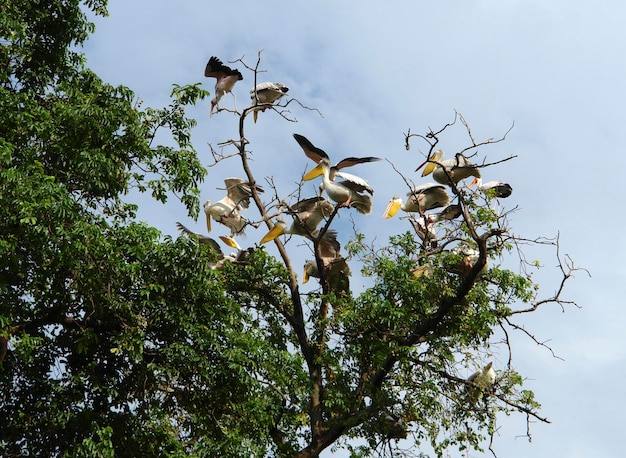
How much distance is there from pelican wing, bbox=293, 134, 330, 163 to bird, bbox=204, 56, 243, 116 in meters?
0.87

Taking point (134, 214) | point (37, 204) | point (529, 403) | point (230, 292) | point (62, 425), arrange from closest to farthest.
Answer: point (37, 204)
point (62, 425)
point (134, 214)
point (529, 403)
point (230, 292)

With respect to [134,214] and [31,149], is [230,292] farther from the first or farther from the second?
[31,149]

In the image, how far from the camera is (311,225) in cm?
1027

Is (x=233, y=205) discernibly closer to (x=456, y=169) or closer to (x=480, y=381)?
(x=456, y=169)

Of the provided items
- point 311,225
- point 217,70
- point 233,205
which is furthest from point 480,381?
point 217,70

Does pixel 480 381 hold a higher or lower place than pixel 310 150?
lower

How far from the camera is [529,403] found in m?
9.71

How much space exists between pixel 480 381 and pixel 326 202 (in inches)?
96.9

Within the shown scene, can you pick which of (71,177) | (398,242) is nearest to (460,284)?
(398,242)

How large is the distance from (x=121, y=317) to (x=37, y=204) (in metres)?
1.41

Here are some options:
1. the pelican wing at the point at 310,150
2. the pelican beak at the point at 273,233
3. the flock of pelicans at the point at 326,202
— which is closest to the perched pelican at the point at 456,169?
the flock of pelicans at the point at 326,202

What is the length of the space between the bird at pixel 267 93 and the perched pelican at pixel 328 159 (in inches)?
18.0

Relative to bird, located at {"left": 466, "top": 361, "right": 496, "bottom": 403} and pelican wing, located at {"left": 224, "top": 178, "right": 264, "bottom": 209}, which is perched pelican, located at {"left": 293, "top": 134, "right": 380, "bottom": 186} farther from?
bird, located at {"left": 466, "top": 361, "right": 496, "bottom": 403}

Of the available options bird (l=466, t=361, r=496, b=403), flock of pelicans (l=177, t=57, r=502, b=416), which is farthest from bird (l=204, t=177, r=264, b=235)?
bird (l=466, t=361, r=496, b=403)
